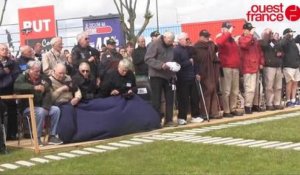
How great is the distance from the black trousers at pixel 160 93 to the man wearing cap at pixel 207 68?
2.99ft

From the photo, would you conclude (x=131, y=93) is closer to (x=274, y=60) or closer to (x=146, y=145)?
(x=146, y=145)

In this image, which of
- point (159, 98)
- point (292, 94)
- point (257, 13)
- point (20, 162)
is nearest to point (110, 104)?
point (159, 98)

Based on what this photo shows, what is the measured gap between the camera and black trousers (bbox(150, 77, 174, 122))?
36.8 ft

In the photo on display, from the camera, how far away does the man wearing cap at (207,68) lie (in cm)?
1209

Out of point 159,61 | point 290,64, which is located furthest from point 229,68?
point 290,64

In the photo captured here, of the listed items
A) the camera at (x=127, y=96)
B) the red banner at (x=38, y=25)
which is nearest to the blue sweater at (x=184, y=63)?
the camera at (x=127, y=96)

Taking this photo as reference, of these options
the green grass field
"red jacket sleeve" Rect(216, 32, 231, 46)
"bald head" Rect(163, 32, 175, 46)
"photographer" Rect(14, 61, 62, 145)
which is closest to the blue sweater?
"bald head" Rect(163, 32, 175, 46)

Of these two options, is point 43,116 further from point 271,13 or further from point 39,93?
point 271,13

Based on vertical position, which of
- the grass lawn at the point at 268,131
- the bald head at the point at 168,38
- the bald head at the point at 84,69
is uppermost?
the bald head at the point at 168,38

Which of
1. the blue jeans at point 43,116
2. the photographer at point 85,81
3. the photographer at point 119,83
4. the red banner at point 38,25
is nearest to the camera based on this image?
the blue jeans at point 43,116

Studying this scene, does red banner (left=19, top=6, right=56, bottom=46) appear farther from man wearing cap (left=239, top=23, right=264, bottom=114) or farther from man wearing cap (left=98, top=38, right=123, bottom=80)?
man wearing cap (left=239, top=23, right=264, bottom=114)

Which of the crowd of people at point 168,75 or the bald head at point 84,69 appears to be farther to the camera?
the bald head at point 84,69

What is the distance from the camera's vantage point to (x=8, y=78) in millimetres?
10117

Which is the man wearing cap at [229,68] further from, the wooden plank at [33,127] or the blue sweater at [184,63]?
the wooden plank at [33,127]
